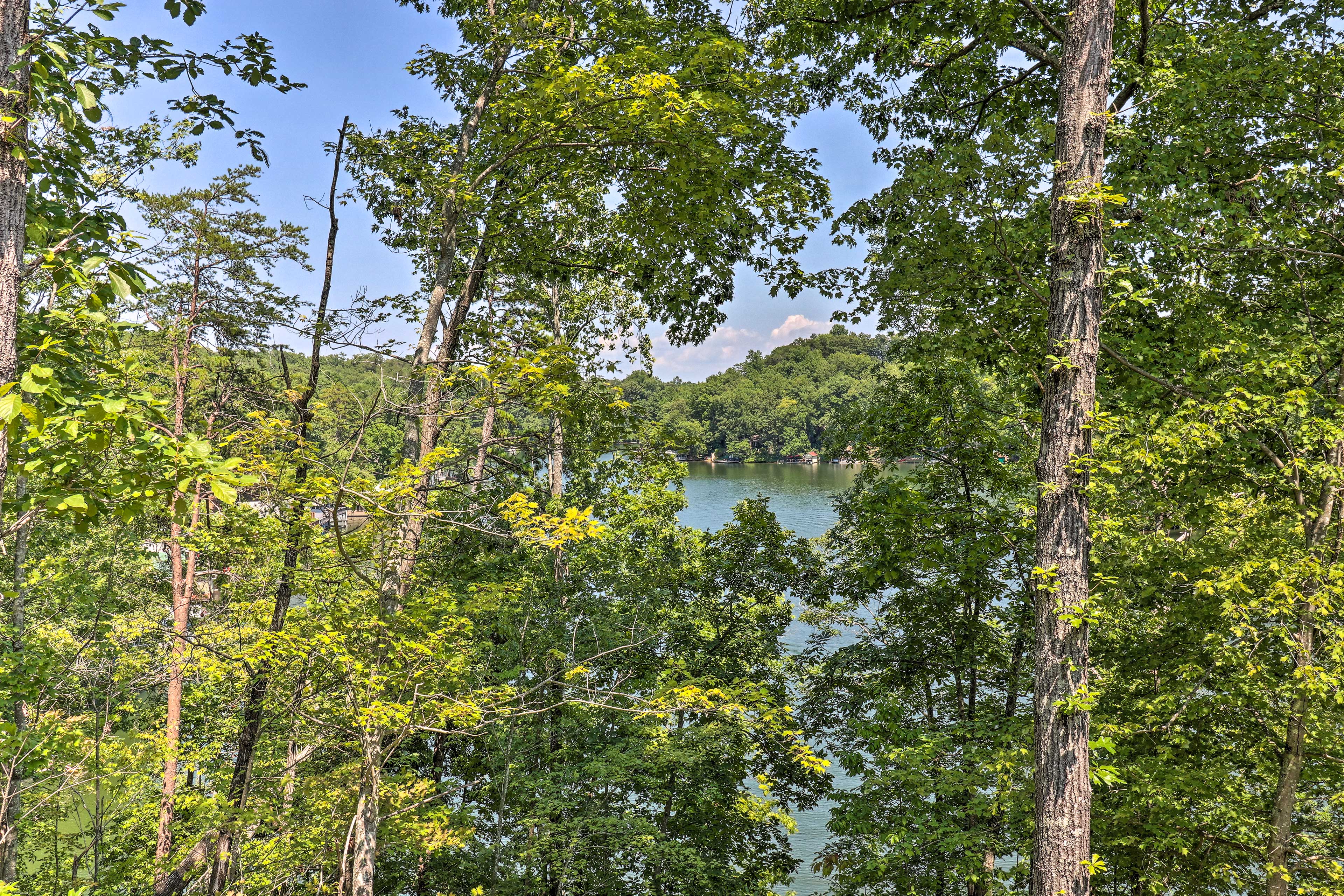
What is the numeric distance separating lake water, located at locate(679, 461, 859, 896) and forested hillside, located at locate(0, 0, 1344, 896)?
3.46 meters

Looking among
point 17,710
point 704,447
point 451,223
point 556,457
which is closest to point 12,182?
point 451,223

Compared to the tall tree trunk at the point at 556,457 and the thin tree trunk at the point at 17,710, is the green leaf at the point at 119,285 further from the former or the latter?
the tall tree trunk at the point at 556,457

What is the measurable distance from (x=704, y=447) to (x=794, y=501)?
37927 millimetres

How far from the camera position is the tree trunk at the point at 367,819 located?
19.3 feet

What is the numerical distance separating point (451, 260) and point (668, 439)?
3015 mm

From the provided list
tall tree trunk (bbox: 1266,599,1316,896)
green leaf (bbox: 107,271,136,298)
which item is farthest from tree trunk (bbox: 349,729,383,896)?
tall tree trunk (bbox: 1266,599,1316,896)

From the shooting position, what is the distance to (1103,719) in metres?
7.87

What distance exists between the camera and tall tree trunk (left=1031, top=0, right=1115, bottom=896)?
5379mm

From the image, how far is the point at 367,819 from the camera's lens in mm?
5938

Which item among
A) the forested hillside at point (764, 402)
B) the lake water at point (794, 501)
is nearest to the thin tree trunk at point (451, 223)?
the lake water at point (794, 501)

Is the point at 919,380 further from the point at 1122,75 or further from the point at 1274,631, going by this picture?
the point at 1274,631

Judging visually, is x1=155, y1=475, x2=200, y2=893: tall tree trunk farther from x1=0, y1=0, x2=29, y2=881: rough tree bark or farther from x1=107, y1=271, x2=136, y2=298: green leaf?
x1=107, y1=271, x2=136, y2=298: green leaf

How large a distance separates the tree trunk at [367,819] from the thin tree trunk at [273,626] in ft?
4.99

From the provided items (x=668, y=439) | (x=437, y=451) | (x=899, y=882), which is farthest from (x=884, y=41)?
(x=899, y=882)
